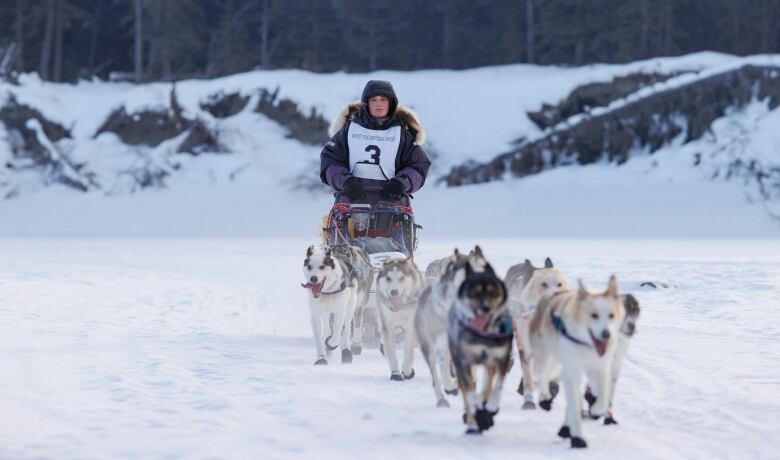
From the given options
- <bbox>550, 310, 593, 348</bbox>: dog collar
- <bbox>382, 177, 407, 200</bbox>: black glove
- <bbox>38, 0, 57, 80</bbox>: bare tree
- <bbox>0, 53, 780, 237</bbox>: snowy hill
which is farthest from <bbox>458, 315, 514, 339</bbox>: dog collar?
<bbox>38, 0, 57, 80</bbox>: bare tree

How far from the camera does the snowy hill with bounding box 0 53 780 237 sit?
2292cm

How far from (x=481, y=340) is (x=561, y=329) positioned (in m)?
0.36

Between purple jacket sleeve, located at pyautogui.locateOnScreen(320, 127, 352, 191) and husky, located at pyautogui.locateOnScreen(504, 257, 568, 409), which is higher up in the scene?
purple jacket sleeve, located at pyautogui.locateOnScreen(320, 127, 352, 191)

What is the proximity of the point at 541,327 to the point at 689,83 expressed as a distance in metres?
21.9

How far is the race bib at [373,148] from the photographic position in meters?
7.77

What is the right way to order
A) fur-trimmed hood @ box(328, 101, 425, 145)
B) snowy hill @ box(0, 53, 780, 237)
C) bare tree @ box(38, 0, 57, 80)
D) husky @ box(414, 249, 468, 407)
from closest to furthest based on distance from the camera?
husky @ box(414, 249, 468, 407)
fur-trimmed hood @ box(328, 101, 425, 145)
snowy hill @ box(0, 53, 780, 237)
bare tree @ box(38, 0, 57, 80)

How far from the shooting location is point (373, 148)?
25.5 ft

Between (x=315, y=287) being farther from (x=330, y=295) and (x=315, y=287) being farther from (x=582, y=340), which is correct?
(x=582, y=340)

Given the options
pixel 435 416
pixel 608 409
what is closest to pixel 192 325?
pixel 435 416

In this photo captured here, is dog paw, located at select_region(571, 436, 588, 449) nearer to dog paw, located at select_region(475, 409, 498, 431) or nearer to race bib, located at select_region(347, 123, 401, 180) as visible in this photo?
dog paw, located at select_region(475, 409, 498, 431)

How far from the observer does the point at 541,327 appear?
4820 millimetres

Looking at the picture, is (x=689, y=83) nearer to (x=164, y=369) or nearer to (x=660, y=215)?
(x=660, y=215)

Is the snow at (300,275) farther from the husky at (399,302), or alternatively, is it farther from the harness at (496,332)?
the harness at (496,332)

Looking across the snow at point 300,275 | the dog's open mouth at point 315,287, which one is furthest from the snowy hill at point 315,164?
the dog's open mouth at point 315,287
